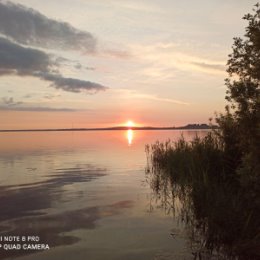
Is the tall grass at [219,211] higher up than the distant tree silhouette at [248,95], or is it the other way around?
the distant tree silhouette at [248,95]

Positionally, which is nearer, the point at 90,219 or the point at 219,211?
the point at 219,211

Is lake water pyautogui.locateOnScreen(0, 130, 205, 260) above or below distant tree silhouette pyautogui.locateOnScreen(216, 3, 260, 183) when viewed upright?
below

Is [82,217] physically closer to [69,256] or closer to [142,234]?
[142,234]

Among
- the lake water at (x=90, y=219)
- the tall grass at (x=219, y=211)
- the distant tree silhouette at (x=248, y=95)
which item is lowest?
the lake water at (x=90, y=219)

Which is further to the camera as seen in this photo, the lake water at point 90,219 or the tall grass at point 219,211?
the lake water at point 90,219

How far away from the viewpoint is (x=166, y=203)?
1741 cm

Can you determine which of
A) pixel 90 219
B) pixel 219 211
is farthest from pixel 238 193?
pixel 90 219

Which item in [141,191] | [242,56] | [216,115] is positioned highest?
[242,56]

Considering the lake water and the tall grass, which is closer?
the tall grass

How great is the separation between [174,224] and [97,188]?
870cm

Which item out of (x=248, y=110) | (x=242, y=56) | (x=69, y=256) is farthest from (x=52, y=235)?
(x=242, y=56)

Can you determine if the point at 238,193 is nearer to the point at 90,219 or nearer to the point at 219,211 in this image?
the point at 219,211

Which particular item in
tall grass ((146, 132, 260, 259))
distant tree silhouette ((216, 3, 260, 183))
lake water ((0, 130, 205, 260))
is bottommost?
lake water ((0, 130, 205, 260))

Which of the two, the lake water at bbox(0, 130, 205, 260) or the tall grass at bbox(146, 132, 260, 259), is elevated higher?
the tall grass at bbox(146, 132, 260, 259)
